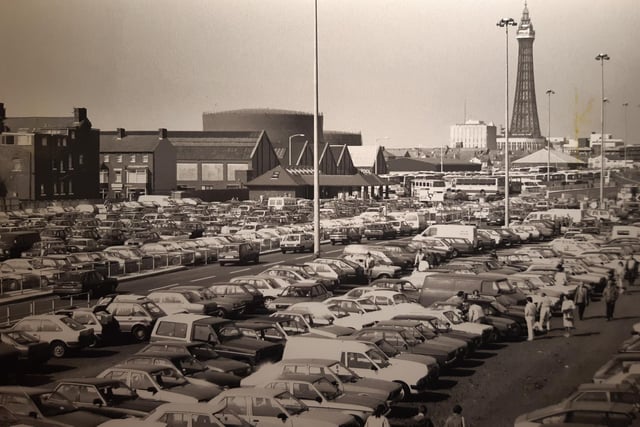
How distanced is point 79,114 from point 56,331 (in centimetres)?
579

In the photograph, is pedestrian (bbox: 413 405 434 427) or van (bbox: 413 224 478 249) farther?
van (bbox: 413 224 478 249)

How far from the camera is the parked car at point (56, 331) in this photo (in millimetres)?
14156

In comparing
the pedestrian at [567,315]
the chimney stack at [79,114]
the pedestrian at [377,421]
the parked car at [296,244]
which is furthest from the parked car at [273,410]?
the parked car at [296,244]

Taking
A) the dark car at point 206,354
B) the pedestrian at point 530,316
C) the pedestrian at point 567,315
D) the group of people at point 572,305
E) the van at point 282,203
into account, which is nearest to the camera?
the dark car at point 206,354

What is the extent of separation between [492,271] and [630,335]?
28.4 feet

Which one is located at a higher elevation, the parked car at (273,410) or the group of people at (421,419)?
the parked car at (273,410)

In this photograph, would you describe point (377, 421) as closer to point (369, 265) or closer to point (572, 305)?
point (572, 305)

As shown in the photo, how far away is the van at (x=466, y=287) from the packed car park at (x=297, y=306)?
4cm

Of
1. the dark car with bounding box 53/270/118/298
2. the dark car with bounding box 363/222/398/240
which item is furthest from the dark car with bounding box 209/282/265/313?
the dark car with bounding box 363/222/398/240

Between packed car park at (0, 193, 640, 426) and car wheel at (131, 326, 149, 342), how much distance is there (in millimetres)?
20

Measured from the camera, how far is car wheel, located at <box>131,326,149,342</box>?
639 inches

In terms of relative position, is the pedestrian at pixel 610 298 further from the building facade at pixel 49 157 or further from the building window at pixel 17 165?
the building window at pixel 17 165

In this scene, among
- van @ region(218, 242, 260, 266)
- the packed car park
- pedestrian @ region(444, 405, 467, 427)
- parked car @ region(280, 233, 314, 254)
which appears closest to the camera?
pedestrian @ region(444, 405, 467, 427)

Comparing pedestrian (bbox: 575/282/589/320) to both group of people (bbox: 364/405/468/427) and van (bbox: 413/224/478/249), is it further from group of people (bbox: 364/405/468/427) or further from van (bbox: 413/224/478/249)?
van (bbox: 413/224/478/249)
